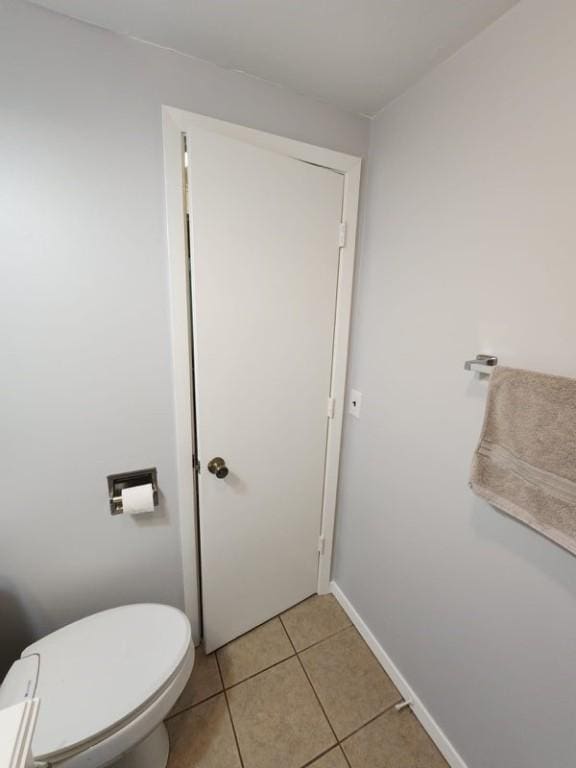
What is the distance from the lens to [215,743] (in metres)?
1.13

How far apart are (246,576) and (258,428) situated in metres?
0.73

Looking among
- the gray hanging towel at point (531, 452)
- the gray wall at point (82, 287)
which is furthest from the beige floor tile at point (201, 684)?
the gray hanging towel at point (531, 452)

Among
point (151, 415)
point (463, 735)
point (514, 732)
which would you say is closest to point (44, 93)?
point (151, 415)

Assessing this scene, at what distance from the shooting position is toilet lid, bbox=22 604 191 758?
2.72 ft

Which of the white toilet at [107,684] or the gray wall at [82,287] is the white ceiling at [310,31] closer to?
the gray wall at [82,287]

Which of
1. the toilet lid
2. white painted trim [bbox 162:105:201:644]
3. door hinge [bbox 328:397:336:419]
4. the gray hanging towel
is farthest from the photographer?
door hinge [bbox 328:397:336:419]

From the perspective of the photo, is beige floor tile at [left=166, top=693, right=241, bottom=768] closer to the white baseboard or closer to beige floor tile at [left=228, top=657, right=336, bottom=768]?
beige floor tile at [left=228, top=657, right=336, bottom=768]

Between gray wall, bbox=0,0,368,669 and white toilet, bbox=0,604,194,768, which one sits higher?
gray wall, bbox=0,0,368,669

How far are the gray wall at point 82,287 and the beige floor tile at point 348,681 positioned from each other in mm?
917

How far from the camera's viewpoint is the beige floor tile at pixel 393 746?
43.2 inches

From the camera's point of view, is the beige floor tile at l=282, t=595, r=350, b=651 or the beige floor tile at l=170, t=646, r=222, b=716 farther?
the beige floor tile at l=282, t=595, r=350, b=651

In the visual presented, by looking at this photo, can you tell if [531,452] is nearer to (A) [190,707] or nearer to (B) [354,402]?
(B) [354,402]

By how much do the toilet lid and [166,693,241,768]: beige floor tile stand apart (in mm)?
445

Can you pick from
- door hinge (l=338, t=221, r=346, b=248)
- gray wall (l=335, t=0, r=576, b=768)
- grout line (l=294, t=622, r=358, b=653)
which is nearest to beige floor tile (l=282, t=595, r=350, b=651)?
grout line (l=294, t=622, r=358, b=653)
